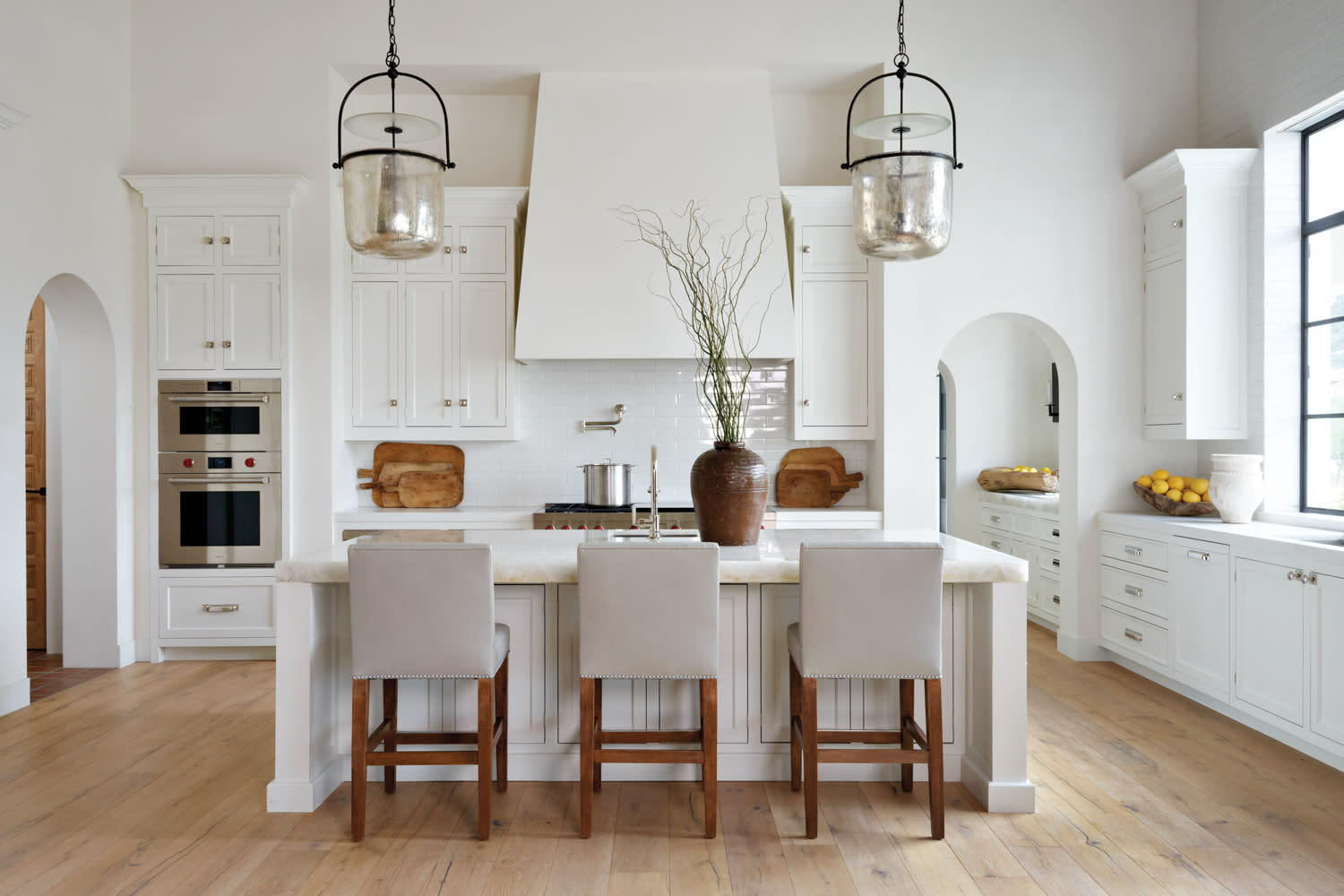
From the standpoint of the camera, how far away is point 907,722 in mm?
2914

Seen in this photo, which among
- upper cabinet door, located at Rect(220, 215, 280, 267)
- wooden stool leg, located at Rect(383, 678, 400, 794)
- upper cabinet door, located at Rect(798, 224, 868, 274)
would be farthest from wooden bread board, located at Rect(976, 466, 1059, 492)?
upper cabinet door, located at Rect(220, 215, 280, 267)

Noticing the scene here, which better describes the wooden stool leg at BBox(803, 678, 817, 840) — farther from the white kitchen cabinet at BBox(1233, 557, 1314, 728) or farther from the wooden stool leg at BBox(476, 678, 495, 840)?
the white kitchen cabinet at BBox(1233, 557, 1314, 728)

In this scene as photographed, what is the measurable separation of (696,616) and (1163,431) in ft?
11.2

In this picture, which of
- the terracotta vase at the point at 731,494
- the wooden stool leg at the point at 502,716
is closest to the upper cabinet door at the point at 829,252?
the terracotta vase at the point at 731,494

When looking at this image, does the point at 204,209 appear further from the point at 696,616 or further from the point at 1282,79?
the point at 1282,79

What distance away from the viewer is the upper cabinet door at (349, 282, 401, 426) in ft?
16.8

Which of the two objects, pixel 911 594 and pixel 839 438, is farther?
pixel 839 438

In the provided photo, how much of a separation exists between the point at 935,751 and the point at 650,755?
0.87 metres

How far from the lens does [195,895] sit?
2.35 m

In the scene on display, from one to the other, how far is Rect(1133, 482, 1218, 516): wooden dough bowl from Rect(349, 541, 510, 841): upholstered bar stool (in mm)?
3740

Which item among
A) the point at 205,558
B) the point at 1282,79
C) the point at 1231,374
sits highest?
the point at 1282,79

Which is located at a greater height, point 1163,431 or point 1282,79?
point 1282,79

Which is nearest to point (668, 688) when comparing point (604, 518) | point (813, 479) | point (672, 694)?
point (672, 694)

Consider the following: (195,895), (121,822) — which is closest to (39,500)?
(121,822)
